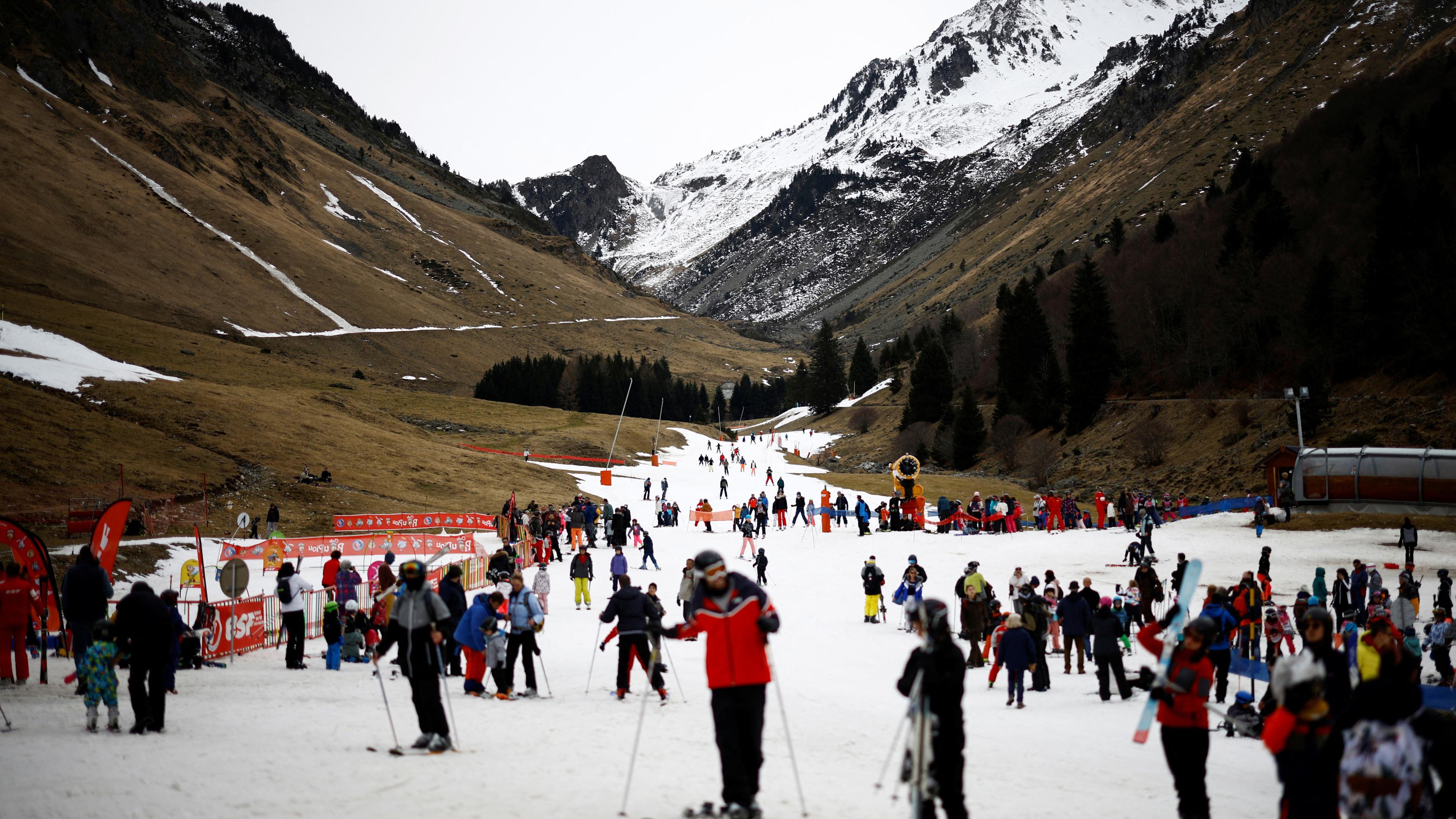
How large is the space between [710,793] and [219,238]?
5690 inches

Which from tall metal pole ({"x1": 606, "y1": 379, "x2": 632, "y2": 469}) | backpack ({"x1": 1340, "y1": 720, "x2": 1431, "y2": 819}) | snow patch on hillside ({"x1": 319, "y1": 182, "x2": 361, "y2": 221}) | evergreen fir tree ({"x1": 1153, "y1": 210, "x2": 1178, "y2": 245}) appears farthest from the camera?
snow patch on hillside ({"x1": 319, "y1": 182, "x2": 361, "y2": 221})

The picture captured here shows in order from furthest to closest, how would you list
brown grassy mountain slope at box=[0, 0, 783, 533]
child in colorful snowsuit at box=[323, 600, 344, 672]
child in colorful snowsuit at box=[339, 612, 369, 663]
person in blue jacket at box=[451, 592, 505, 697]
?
brown grassy mountain slope at box=[0, 0, 783, 533], child in colorful snowsuit at box=[339, 612, 369, 663], child in colorful snowsuit at box=[323, 600, 344, 672], person in blue jacket at box=[451, 592, 505, 697]

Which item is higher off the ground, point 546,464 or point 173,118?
point 173,118

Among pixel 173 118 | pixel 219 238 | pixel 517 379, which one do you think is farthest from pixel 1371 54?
pixel 173 118

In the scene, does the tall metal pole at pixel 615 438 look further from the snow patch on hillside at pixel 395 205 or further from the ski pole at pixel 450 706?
the snow patch on hillside at pixel 395 205

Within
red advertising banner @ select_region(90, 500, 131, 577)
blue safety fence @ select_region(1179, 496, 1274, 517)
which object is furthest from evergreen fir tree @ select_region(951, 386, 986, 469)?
red advertising banner @ select_region(90, 500, 131, 577)

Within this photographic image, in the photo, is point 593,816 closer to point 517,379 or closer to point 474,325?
point 517,379

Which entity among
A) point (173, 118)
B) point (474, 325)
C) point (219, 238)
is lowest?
point (474, 325)

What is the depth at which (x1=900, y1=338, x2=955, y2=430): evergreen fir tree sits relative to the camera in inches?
3447

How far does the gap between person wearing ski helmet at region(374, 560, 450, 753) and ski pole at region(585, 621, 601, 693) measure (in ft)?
10.7

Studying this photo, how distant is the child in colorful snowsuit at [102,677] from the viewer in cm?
895

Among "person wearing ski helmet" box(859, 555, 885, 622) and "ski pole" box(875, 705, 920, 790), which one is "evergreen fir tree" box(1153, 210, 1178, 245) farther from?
"ski pole" box(875, 705, 920, 790)

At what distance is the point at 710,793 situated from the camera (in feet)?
24.6

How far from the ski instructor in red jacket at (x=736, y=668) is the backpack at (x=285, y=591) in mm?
10141
